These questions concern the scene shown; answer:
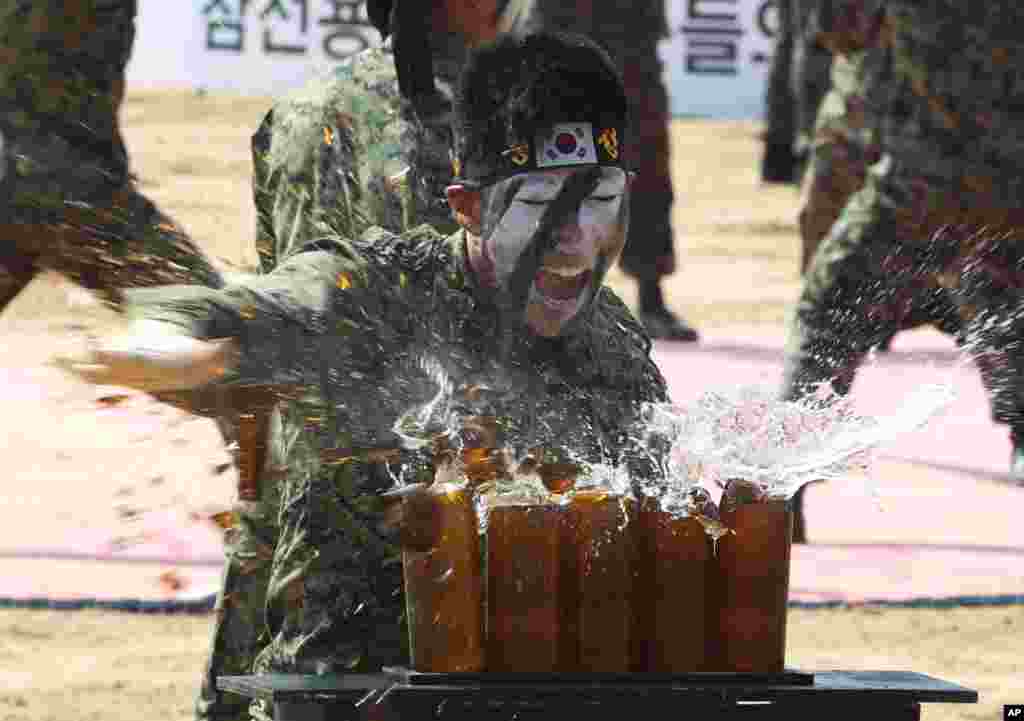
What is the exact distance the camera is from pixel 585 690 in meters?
3.15

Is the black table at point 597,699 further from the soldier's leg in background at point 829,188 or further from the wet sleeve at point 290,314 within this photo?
the soldier's leg in background at point 829,188

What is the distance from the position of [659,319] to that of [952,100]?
15.7 feet

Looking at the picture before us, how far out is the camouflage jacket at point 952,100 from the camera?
22.9ft

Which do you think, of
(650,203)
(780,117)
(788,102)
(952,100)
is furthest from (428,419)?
(780,117)

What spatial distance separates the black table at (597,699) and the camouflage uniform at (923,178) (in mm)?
3447

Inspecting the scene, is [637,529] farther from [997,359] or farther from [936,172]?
[936,172]

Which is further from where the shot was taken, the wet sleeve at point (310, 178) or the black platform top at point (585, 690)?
the wet sleeve at point (310, 178)

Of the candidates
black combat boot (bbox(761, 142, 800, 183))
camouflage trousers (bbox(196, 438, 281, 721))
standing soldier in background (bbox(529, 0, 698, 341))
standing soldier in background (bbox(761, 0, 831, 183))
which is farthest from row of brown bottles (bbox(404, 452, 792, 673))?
black combat boot (bbox(761, 142, 800, 183))

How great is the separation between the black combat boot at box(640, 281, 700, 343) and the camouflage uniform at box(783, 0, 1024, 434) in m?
4.47

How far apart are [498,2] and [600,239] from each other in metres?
0.78

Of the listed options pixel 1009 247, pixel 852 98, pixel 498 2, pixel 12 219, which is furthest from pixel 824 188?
pixel 498 2

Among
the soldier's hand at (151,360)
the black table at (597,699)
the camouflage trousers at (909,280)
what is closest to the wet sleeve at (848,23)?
the camouflage trousers at (909,280)

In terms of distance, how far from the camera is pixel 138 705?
5719mm

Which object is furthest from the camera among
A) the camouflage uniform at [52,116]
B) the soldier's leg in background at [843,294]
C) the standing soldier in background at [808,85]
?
the standing soldier in background at [808,85]
